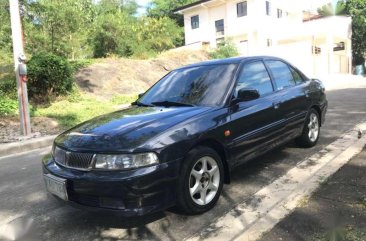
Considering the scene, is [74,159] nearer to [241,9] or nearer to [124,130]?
[124,130]

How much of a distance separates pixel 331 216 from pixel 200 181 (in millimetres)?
1271

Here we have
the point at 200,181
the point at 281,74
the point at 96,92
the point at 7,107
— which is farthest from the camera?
the point at 96,92

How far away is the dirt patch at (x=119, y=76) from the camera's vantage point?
1719 cm

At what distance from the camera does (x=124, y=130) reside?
12.5 ft

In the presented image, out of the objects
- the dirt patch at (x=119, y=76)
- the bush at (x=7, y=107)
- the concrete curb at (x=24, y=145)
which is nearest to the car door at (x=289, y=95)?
the concrete curb at (x=24, y=145)

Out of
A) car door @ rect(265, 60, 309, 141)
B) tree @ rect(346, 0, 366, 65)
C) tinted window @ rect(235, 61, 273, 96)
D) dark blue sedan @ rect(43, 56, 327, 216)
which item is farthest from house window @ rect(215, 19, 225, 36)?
tinted window @ rect(235, 61, 273, 96)

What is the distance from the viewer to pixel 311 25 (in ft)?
104

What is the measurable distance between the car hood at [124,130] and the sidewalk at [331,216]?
1.37m

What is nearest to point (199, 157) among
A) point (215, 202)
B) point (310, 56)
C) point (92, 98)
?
point (215, 202)

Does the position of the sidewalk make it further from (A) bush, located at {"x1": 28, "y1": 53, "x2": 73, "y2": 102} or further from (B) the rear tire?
(A) bush, located at {"x1": 28, "y1": 53, "x2": 73, "y2": 102}

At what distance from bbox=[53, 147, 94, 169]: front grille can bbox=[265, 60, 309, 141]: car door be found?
8.86ft

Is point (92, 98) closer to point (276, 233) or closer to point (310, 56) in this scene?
point (276, 233)

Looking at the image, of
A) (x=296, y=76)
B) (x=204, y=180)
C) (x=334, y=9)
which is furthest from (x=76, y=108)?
(x=334, y=9)

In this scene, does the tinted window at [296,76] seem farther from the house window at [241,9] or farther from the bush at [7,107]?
the house window at [241,9]
